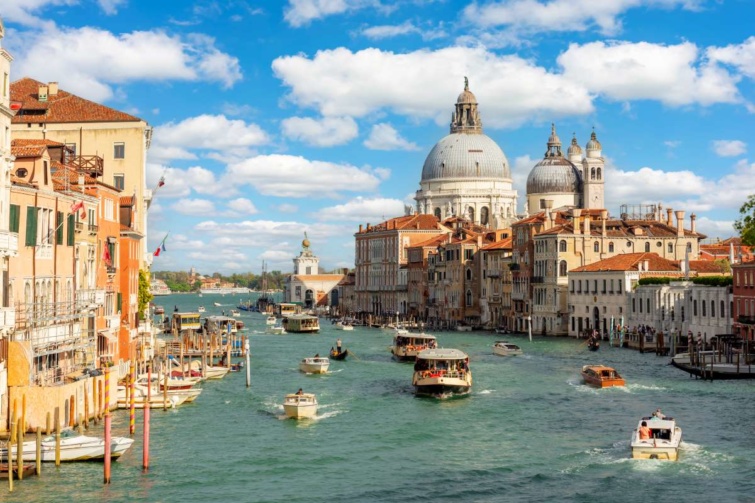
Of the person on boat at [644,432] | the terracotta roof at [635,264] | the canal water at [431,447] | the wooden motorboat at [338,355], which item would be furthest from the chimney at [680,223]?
the person on boat at [644,432]

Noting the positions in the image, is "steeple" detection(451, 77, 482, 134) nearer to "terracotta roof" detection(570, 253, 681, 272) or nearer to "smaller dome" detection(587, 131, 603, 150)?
"smaller dome" detection(587, 131, 603, 150)

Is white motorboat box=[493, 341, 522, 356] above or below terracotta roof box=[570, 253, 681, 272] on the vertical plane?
below

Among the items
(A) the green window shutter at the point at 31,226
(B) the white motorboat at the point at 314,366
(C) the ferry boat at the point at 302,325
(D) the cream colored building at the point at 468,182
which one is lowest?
(B) the white motorboat at the point at 314,366

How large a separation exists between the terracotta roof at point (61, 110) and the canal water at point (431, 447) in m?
9.86

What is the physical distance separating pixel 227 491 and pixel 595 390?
18.4 m

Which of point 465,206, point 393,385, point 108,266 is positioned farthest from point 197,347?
point 465,206

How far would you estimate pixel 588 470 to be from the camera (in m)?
24.5

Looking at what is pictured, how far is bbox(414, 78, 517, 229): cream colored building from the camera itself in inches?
4938

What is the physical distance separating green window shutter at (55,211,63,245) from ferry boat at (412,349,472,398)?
13669 mm

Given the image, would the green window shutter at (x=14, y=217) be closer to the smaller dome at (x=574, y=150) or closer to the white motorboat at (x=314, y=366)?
the white motorboat at (x=314, y=366)

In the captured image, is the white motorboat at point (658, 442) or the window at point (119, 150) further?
the window at point (119, 150)

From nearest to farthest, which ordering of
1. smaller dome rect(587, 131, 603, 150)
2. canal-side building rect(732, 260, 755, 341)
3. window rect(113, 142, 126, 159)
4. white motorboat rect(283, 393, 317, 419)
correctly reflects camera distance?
white motorboat rect(283, 393, 317, 419) < window rect(113, 142, 126, 159) < canal-side building rect(732, 260, 755, 341) < smaller dome rect(587, 131, 603, 150)

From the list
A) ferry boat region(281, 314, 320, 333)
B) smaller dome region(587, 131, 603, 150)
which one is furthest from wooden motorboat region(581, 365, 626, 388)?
smaller dome region(587, 131, 603, 150)

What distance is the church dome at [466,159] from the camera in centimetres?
12638
